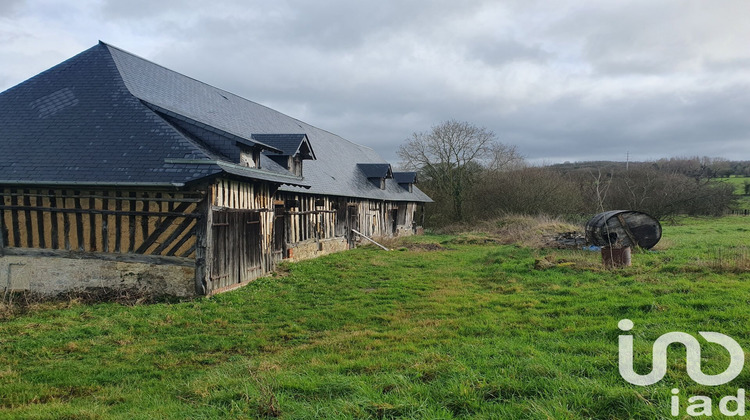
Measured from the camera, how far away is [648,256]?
12859 millimetres

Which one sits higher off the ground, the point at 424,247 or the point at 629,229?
the point at 629,229

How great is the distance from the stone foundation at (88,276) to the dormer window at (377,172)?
17.7 meters

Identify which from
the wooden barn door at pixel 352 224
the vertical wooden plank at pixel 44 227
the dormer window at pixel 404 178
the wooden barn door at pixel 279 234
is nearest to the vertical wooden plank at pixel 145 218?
the vertical wooden plank at pixel 44 227

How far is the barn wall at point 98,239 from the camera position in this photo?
9.54 meters

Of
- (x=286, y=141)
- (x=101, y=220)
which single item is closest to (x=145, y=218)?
(x=101, y=220)

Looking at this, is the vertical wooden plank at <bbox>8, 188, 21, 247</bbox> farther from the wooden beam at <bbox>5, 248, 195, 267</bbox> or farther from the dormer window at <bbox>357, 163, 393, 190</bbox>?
the dormer window at <bbox>357, 163, 393, 190</bbox>

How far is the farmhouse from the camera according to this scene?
31.1 ft

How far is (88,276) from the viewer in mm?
9695

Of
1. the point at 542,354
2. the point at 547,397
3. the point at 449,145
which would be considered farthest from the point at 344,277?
the point at 449,145

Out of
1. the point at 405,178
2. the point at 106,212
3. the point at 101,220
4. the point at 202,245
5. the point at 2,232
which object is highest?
the point at 405,178

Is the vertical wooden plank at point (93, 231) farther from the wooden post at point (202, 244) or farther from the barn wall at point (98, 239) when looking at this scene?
the wooden post at point (202, 244)

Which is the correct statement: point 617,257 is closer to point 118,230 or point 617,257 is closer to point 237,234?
point 237,234

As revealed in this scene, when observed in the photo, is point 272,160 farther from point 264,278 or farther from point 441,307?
point 441,307

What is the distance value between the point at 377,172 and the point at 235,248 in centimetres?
1643
